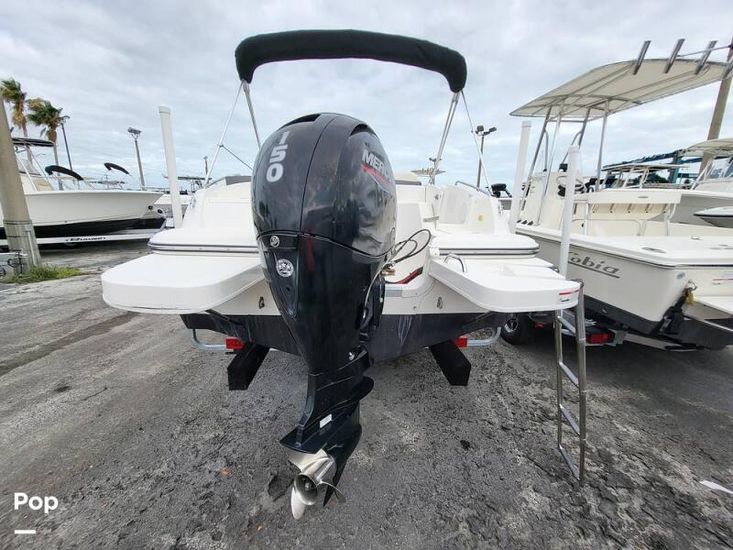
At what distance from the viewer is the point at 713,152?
8.20m

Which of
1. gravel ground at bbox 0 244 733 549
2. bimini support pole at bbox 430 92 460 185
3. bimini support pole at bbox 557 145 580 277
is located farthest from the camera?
bimini support pole at bbox 430 92 460 185

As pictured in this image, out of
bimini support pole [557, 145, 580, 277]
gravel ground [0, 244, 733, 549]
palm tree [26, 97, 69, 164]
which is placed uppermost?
palm tree [26, 97, 69, 164]

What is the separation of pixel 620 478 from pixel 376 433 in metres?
1.25

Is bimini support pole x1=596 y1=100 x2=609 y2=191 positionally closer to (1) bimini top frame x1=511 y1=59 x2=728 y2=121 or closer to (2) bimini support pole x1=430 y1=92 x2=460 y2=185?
(1) bimini top frame x1=511 y1=59 x2=728 y2=121

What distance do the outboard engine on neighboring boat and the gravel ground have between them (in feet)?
1.83

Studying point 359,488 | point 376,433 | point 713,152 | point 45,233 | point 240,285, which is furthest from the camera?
point 713,152

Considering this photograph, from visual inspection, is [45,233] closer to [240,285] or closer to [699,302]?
[240,285]

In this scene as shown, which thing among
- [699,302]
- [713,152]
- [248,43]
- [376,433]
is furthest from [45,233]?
[713,152]

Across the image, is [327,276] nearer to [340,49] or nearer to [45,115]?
[340,49]

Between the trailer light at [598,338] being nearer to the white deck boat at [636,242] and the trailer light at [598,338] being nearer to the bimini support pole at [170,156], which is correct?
the white deck boat at [636,242]

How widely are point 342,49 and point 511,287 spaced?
142 cm

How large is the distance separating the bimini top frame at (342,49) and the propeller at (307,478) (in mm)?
1805

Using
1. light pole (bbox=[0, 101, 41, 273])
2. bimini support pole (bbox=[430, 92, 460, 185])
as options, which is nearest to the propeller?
bimini support pole (bbox=[430, 92, 460, 185])

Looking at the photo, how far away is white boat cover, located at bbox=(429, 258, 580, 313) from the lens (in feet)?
3.78
